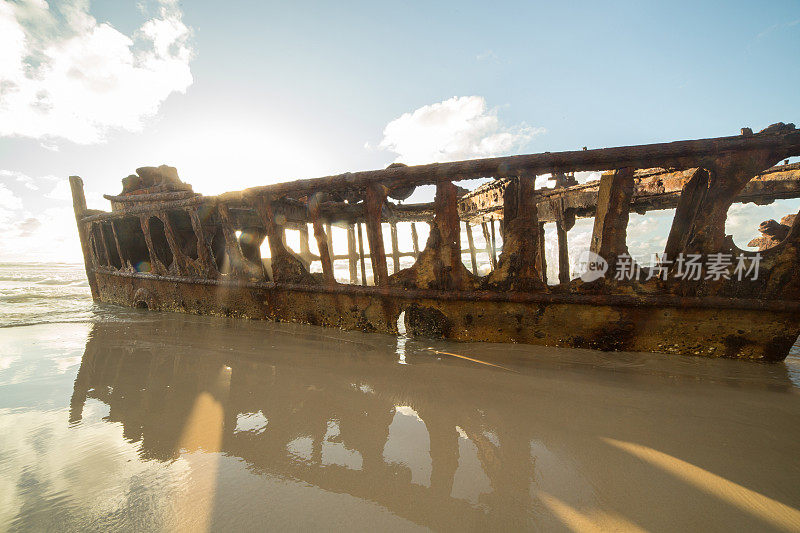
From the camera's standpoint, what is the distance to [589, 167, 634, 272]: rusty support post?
231cm

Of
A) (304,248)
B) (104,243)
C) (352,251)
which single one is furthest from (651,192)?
(104,243)

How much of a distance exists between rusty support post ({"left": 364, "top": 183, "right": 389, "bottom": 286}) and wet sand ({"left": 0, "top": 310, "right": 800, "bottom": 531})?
3.06 feet

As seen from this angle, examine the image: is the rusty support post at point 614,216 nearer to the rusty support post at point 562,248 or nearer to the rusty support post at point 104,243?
the rusty support post at point 562,248

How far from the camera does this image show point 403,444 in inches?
48.3

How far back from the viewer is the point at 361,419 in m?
1.41

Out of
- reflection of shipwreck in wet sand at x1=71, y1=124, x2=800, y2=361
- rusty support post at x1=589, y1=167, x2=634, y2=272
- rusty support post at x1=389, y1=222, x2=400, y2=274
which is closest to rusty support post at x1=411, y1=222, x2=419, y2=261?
rusty support post at x1=389, y1=222, x2=400, y2=274

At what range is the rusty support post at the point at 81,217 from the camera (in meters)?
6.27

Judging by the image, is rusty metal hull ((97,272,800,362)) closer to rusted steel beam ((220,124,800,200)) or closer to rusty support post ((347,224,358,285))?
rusted steel beam ((220,124,800,200))

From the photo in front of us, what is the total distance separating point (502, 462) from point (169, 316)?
4.53m

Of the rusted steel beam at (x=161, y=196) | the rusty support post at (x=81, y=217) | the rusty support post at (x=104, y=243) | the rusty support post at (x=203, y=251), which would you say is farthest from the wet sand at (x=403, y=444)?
the rusty support post at (x=81, y=217)

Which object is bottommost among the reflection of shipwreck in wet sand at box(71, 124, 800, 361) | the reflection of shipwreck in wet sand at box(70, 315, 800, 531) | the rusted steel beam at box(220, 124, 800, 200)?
the reflection of shipwreck in wet sand at box(70, 315, 800, 531)

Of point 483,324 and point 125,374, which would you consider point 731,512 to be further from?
point 125,374

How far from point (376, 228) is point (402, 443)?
2.03m

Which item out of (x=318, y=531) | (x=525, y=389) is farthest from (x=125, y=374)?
(x=525, y=389)
